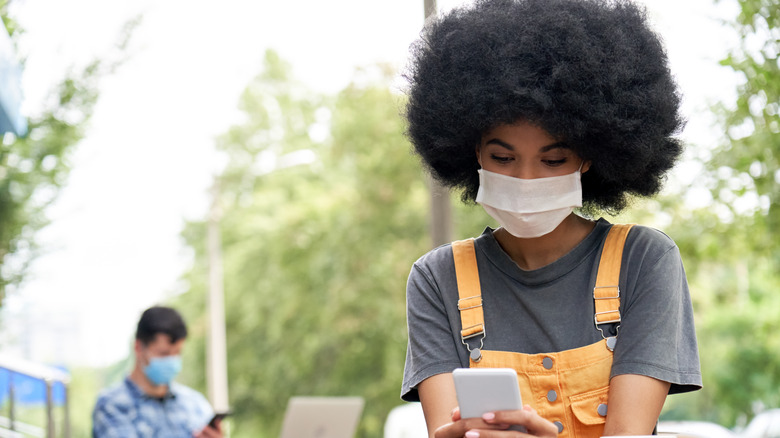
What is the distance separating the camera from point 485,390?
1.93 m

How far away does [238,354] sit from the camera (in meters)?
25.0

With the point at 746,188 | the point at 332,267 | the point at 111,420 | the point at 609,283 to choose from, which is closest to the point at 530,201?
the point at 609,283

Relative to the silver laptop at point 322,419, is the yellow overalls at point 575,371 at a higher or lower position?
higher

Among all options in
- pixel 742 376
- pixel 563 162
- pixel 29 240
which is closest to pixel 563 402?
pixel 563 162

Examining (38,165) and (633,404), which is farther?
(38,165)

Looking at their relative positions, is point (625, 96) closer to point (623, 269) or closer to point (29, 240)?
point (623, 269)

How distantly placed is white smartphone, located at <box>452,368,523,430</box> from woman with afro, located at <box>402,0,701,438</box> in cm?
10

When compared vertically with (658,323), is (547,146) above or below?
above

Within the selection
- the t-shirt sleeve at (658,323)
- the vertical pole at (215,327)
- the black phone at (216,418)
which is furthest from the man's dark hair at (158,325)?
the vertical pole at (215,327)

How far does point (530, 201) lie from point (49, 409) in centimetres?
564

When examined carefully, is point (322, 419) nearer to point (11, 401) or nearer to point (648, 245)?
point (11, 401)

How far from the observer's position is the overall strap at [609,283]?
2.19 metres

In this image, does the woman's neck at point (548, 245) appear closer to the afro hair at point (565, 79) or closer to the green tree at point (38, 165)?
the afro hair at point (565, 79)

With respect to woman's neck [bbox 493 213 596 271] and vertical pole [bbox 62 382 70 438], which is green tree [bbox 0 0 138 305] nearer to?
vertical pole [bbox 62 382 70 438]
